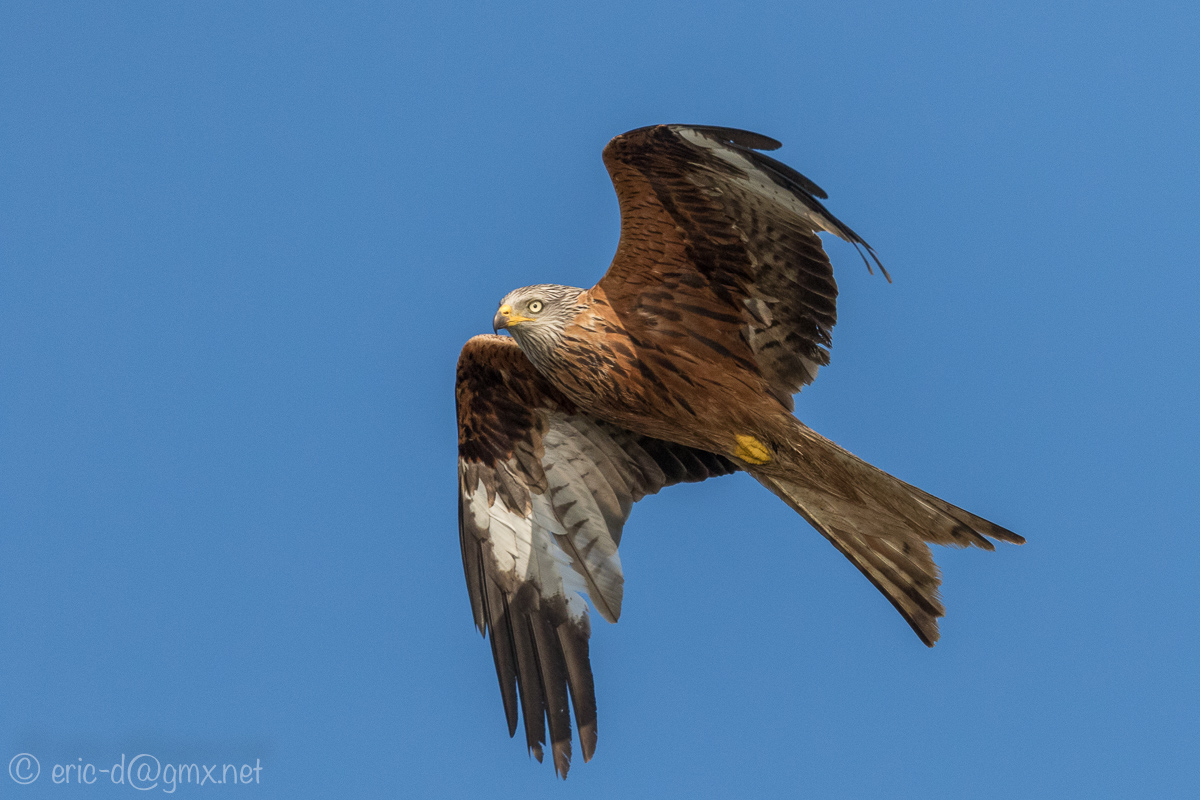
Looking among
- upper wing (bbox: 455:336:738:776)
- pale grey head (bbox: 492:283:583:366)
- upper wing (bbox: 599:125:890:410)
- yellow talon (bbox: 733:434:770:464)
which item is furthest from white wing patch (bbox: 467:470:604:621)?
upper wing (bbox: 599:125:890:410)

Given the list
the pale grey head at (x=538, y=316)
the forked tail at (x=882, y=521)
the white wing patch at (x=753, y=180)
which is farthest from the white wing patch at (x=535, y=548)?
the white wing patch at (x=753, y=180)

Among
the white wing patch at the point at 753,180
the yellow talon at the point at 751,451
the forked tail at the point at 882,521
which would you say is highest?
the white wing patch at the point at 753,180

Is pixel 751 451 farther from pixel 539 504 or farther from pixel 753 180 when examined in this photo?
pixel 753 180

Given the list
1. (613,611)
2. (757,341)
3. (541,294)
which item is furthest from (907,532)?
(541,294)

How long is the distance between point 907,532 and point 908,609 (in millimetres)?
475

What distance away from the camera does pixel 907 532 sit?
737cm

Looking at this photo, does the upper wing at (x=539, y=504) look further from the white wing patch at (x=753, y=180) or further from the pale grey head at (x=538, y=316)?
the white wing patch at (x=753, y=180)

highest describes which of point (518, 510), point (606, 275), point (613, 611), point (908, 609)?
point (606, 275)

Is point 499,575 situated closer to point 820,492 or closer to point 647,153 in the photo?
point 820,492

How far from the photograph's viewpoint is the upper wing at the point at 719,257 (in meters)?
6.53

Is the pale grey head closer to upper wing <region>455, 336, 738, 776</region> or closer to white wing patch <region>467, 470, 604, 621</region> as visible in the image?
upper wing <region>455, 336, 738, 776</region>

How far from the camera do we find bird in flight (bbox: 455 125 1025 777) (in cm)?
682

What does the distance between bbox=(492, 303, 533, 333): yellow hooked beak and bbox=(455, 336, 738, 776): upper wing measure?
71 centimetres

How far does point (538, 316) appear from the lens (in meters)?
7.13
